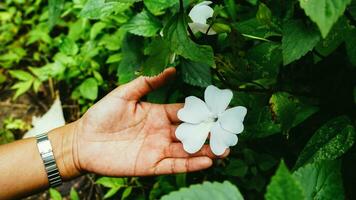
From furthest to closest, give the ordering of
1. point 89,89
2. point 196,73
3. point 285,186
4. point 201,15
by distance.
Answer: point 89,89, point 196,73, point 201,15, point 285,186

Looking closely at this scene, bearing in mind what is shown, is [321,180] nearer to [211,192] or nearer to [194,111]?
[211,192]

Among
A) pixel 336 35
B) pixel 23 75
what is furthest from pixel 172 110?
pixel 23 75

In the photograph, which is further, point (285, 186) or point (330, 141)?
point (330, 141)

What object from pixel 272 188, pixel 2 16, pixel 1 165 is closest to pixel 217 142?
pixel 272 188

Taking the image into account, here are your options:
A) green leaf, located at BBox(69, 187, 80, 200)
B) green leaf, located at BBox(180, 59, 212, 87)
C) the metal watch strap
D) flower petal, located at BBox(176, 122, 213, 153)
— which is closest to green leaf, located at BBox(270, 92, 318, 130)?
flower petal, located at BBox(176, 122, 213, 153)

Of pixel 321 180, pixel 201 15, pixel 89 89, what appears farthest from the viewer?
pixel 89 89

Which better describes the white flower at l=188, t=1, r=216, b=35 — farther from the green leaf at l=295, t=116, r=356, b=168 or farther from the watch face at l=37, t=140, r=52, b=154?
the watch face at l=37, t=140, r=52, b=154

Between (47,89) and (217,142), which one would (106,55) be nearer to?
(47,89)

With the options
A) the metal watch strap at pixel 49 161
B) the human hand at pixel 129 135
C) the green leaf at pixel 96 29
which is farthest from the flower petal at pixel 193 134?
the green leaf at pixel 96 29
